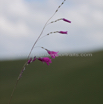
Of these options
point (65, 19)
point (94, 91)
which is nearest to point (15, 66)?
point (94, 91)

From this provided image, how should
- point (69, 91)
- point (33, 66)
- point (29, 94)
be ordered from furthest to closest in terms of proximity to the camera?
point (33, 66) → point (29, 94) → point (69, 91)

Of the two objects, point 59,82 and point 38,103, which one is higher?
point 59,82

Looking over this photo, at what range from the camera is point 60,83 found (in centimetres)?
2388

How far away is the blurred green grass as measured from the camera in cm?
1995

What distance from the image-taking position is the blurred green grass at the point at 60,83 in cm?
1995

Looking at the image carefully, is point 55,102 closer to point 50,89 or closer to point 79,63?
point 50,89

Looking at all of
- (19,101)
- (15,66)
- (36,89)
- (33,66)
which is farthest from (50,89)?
(15,66)

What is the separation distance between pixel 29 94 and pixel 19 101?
168 centimetres

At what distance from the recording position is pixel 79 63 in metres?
27.2

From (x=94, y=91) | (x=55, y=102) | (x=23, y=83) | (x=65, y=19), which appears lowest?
A: (x=65, y=19)

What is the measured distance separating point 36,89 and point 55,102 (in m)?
4.59

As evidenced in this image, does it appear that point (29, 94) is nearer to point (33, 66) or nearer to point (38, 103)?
point (38, 103)

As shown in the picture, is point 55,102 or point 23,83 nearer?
point 55,102

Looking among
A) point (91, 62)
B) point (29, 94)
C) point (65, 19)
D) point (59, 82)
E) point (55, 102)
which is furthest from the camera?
point (91, 62)
